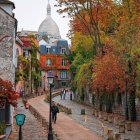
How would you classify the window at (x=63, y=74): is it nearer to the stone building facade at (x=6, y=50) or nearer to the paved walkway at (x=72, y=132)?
the paved walkway at (x=72, y=132)

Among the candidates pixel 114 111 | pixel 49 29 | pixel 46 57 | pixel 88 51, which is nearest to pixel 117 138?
pixel 114 111

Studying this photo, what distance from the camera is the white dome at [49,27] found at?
182125 millimetres

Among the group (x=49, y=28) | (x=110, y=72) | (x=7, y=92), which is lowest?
(x=7, y=92)

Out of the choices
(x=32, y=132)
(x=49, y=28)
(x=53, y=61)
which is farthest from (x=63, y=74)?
(x=32, y=132)

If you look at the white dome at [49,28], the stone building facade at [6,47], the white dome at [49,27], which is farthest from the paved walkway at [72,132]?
the white dome at [49,27]

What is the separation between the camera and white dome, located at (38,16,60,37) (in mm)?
182125

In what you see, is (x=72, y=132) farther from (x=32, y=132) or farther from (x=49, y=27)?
(x=49, y=27)

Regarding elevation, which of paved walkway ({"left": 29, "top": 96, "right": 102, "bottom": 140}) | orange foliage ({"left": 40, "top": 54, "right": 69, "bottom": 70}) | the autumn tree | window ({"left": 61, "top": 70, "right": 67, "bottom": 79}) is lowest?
paved walkway ({"left": 29, "top": 96, "right": 102, "bottom": 140})

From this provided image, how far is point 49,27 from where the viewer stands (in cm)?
18412

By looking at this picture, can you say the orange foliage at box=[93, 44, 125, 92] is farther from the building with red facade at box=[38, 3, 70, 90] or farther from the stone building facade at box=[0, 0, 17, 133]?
the building with red facade at box=[38, 3, 70, 90]

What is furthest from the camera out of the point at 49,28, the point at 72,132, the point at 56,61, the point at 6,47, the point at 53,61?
the point at 49,28

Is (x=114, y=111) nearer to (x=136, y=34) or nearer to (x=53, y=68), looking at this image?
(x=136, y=34)

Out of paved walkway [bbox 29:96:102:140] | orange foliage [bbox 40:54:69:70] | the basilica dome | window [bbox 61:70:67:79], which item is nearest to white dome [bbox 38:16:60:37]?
the basilica dome

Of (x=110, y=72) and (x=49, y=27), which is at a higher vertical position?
(x=49, y=27)
